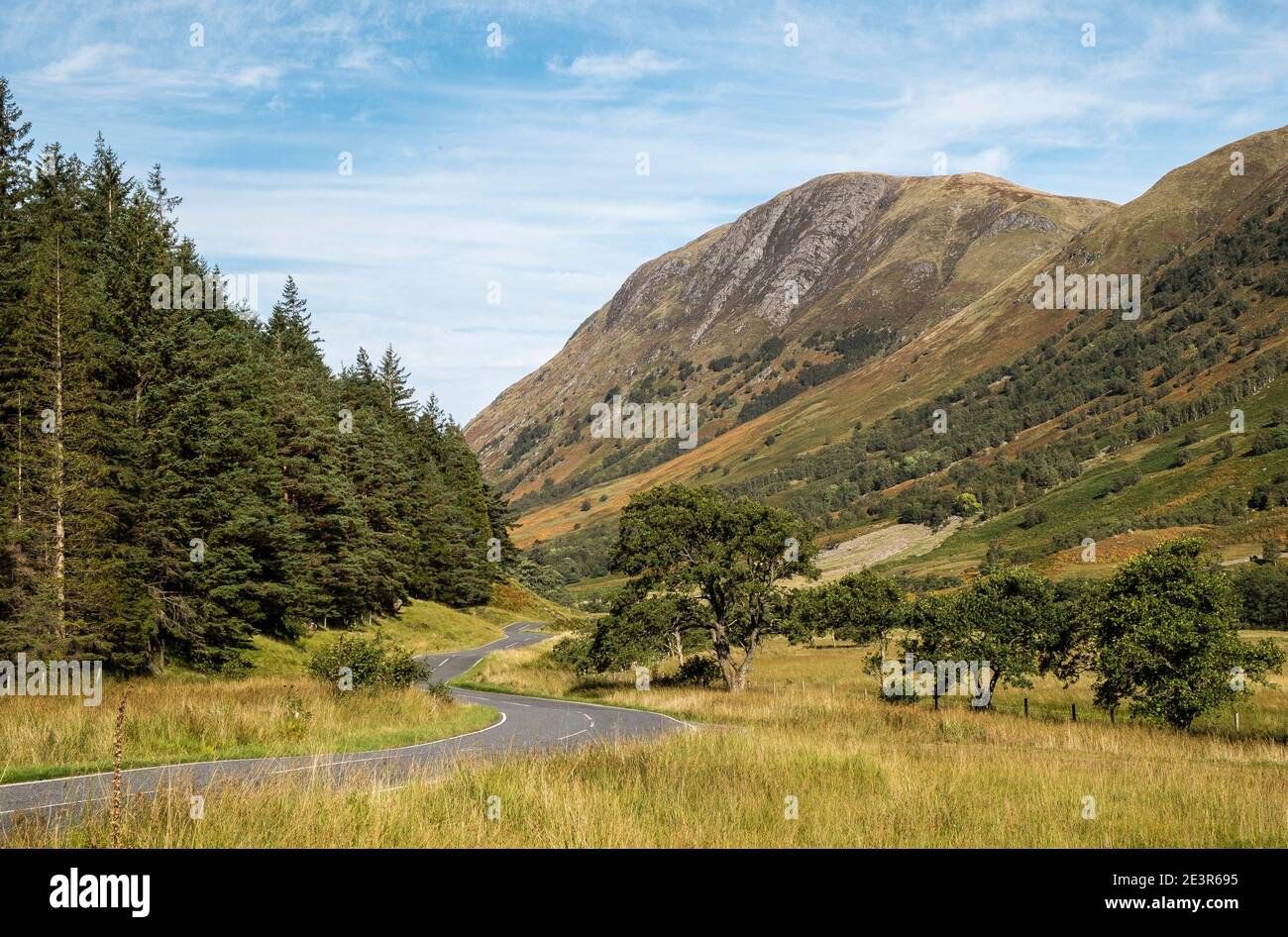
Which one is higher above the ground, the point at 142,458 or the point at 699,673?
the point at 142,458

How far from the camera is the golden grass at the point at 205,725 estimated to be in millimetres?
15938

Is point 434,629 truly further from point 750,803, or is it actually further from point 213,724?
point 750,803

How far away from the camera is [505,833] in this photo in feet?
30.1

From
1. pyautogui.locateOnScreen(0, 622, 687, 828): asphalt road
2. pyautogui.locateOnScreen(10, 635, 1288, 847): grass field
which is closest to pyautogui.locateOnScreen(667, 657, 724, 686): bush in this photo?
pyautogui.locateOnScreen(0, 622, 687, 828): asphalt road

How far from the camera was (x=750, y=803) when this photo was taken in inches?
441

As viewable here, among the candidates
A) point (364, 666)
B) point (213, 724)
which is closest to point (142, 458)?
→ point (364, 666)

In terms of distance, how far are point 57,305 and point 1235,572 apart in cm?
9869

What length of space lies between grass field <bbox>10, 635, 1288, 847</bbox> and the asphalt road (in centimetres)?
103

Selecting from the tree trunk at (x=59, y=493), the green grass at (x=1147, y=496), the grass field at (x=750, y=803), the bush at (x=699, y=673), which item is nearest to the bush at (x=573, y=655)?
the bush at (x=699, y=673)

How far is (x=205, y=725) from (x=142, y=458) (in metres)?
21.7

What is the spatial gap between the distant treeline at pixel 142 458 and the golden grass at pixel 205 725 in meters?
7.04

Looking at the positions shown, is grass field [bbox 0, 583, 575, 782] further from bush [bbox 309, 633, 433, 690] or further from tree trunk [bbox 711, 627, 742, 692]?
tree trunk [bbox 711, 627, 742, 692]

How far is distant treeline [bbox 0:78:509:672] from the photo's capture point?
31.5 meters
